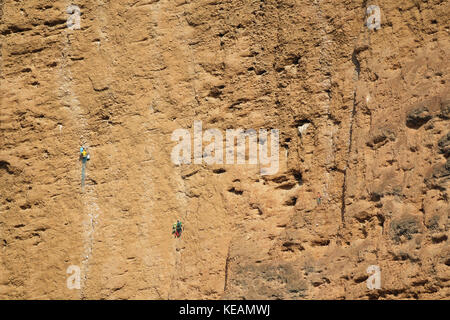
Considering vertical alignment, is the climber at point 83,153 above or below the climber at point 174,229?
above

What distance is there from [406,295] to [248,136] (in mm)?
2106

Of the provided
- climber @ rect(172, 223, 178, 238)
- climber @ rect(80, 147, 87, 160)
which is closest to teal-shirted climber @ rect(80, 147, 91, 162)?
climber @ rect(80, 147, 87, 160)

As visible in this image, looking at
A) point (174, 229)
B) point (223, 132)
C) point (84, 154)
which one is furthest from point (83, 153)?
point (223, 132)

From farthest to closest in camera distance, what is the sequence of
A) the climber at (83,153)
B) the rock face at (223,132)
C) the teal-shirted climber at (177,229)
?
the climber at (83,153), the teal-shirted climber at (177,229), the rock face at (223,132)

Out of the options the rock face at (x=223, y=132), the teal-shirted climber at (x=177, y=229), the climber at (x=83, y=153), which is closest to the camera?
the rock face at (x=223, y=132)

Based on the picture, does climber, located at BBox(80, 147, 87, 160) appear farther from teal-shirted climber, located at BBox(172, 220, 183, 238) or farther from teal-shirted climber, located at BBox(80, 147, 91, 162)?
teal-shirted climber, located at BBox(172, 220, 183, 238)

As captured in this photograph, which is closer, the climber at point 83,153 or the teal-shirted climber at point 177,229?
the teal-shirted climber at point 177,229

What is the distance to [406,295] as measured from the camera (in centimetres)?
543

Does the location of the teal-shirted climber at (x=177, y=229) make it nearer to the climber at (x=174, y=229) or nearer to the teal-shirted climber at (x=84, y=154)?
the climber at (x=174, y=229)

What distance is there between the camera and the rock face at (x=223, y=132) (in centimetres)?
570

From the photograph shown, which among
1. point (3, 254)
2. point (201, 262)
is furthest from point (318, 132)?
point (3, 254)

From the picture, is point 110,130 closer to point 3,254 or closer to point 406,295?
point 3,254

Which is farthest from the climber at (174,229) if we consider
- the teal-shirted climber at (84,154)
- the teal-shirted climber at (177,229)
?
the teal-shirted climber at (84,154)

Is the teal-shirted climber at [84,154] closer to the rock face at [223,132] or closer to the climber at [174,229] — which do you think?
the rock face at [223,132]
